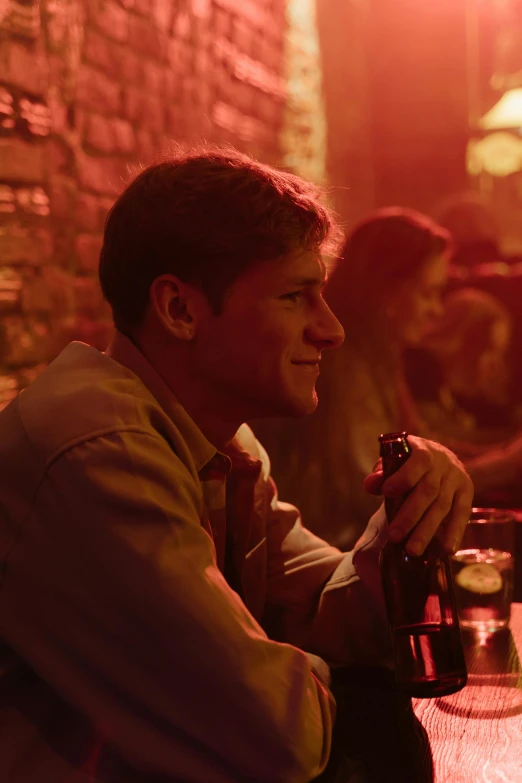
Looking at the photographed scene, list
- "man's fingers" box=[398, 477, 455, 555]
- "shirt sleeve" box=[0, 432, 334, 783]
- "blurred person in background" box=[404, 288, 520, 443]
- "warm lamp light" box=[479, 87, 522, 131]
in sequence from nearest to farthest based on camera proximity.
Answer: "shirt sleeve" box=[0, 432, 334, 783]
"man's fingers" box=[398, 477, 455, 555]
"blurred person in background" box=[404, 288, 520, 443]
"warm lamp light" box=[479, 87, 522, 131]

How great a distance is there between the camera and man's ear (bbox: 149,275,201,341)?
1064 mm

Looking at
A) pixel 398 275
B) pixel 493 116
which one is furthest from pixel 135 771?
pixel 493 116

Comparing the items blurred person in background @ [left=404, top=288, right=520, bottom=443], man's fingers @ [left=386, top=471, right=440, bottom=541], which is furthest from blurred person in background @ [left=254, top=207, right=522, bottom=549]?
man's fingers @ [left=386, top=471, right=440, bottom=541]

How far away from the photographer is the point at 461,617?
4.25 ft

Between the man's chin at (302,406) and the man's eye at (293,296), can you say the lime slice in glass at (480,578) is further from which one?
the man's eye at (293,296)

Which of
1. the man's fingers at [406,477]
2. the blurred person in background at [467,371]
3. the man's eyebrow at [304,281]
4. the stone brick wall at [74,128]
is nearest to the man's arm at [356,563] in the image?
the man's fingers at [406,477]

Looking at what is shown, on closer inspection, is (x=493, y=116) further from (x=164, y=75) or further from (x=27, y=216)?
(x=27, y=216)

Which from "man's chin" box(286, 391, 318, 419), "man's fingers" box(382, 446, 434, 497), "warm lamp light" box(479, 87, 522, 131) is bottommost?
"man's fingers" box(382, 446, 434, 497)

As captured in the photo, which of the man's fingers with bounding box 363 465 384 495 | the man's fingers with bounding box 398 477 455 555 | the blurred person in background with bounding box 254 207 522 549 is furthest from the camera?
the blurred person in background with bounding box 254 207 522 549

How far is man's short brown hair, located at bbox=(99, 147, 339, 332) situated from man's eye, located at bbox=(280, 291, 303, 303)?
0.16 ft

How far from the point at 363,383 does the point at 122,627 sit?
175cm

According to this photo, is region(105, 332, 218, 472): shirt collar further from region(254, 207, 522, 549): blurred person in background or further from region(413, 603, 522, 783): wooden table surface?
region(254, 207, 522, 549): blurred person in background

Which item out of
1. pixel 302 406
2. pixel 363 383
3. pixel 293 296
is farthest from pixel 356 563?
pixel 363 383

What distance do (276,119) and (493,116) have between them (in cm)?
290
